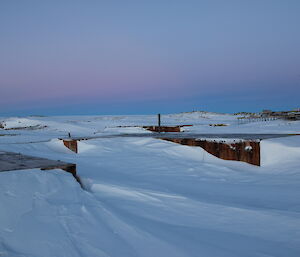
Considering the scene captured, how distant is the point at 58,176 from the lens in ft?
11.4

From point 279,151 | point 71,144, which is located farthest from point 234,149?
point 71,144

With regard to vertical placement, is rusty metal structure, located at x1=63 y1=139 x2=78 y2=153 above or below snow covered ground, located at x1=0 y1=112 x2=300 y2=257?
above

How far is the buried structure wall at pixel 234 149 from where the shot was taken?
557cm

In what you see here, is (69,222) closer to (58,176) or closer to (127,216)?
(127,216)

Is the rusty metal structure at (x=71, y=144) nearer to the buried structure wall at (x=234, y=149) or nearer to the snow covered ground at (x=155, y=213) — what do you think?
the snow covered ground at (x=155, y=213)

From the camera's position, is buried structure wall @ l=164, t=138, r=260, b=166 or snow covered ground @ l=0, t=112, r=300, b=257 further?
buried structure wall @ l=164, t=138, r=260, b=166

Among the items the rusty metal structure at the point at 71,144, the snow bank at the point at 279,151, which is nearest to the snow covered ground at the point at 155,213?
the snow bank at the point at 279,151

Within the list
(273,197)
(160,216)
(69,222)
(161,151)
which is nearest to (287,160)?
(273,197)

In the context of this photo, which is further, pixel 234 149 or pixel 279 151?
pixel 234 149

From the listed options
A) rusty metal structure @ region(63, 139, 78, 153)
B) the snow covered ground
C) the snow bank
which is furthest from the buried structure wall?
rusty metal structure @ region(63, 139, 78, 153)

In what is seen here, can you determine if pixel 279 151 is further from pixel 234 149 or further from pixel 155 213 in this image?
pixel 155 213

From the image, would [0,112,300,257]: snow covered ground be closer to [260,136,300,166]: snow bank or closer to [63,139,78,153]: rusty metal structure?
[260,136,300,166]: snow bank

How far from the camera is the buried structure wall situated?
5.57 meters

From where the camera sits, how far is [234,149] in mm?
5852
